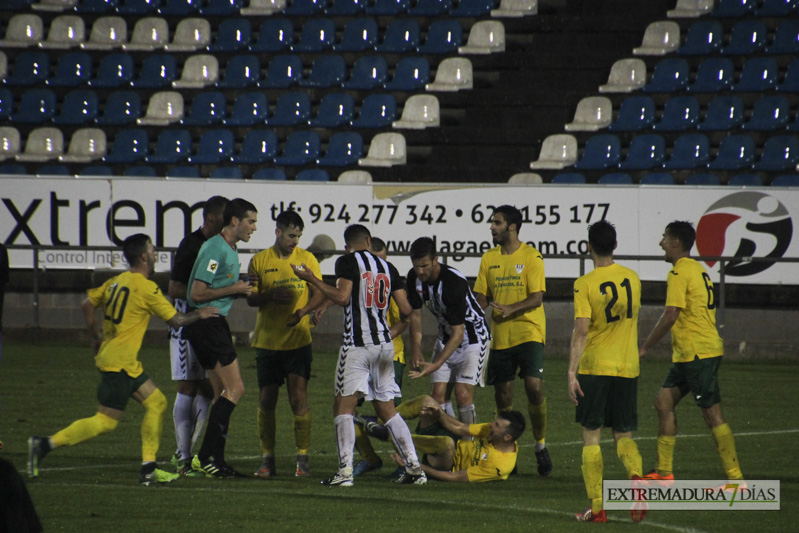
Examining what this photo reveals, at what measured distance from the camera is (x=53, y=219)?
1786 centimetres

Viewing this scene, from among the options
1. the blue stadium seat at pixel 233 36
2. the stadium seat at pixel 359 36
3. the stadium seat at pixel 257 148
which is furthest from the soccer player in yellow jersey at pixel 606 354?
the blue stadium seat at pixel 233 36

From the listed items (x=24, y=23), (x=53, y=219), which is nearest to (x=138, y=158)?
(x=53, y=219)

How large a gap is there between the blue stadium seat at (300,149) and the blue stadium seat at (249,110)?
929 mm

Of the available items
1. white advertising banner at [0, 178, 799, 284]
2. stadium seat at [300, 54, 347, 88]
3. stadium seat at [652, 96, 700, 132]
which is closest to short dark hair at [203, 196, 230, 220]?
white advertising banner at [0, 178, 799, 284]

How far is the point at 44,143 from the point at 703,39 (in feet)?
40.4

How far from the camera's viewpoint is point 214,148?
20.7 m

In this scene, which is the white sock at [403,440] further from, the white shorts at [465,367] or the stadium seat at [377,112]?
the stadium seat at [377,112]

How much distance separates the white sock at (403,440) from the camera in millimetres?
8320

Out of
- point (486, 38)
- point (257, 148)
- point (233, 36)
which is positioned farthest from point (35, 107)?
point (486, 38)

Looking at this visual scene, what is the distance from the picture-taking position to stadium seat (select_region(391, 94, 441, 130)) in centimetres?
2072

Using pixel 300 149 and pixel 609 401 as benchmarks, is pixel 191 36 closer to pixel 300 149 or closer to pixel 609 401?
pixel 300 149

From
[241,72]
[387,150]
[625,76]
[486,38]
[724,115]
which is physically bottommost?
[387,150]

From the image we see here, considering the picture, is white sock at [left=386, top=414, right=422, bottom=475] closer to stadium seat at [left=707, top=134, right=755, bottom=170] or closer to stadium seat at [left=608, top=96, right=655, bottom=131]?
stadium seat at [left=707, top=134, right=755, bottom=170]

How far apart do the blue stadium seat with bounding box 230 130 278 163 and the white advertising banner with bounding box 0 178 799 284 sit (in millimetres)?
2796
